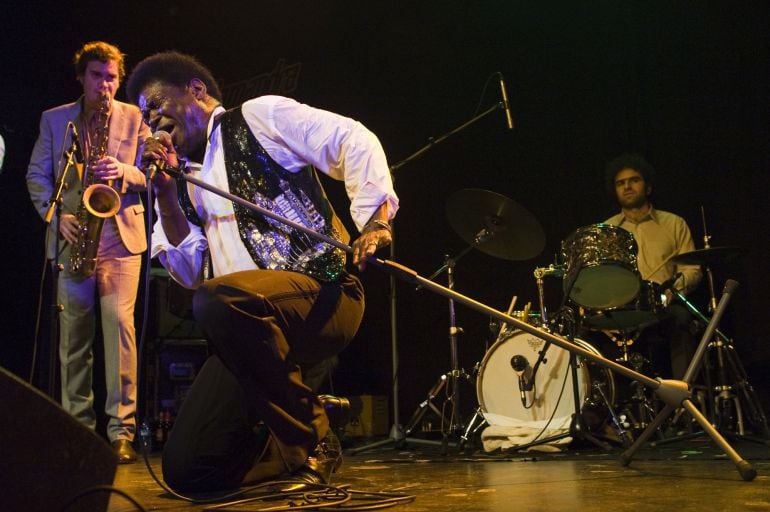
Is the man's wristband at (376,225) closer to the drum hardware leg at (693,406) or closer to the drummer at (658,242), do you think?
the drum hardware leg at (693,406)

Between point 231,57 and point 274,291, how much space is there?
4601mm

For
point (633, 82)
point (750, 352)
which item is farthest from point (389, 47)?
point (750, 352)

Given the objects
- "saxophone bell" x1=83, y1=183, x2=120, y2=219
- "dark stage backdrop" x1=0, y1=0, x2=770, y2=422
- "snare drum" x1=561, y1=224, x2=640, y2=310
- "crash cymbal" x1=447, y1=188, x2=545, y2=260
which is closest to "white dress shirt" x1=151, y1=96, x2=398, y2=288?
"saxophone bell" x1=83, y1=183, x2=120, y2=219

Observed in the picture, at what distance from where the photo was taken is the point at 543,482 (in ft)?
9.55

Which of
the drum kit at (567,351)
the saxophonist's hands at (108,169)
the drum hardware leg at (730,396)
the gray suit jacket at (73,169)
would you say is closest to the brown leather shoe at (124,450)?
the gray suit jacket at (73,169)

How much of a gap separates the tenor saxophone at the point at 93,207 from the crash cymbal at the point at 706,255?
128 inches

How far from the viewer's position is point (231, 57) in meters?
6.67

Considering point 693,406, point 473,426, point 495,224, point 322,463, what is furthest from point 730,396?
point 322,463

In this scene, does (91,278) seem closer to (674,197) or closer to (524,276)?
(524,276)

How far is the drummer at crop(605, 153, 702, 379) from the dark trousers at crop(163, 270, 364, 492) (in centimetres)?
336

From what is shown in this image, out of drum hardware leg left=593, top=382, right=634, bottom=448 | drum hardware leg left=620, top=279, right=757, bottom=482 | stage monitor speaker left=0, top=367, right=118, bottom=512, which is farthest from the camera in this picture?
drum hardware leg left=593, top=382, right=634, bottom=448

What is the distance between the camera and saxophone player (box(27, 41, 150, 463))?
424 cm

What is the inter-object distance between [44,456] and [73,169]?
11.4ft

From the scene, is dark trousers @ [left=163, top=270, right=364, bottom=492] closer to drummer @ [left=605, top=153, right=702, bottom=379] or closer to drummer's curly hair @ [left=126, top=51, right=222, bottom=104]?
drummer's curly hair @ [left=126, top=51, right=222, bottom=104]
